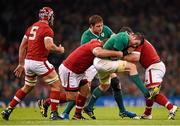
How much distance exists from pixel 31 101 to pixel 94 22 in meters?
10.4

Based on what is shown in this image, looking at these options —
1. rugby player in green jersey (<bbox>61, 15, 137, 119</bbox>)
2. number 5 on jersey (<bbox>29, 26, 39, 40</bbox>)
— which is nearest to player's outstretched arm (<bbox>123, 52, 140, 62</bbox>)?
rugby player in green jersey (<bbox>61, 15, 137, 119</bbox>)

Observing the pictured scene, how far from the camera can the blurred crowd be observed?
28672 mm

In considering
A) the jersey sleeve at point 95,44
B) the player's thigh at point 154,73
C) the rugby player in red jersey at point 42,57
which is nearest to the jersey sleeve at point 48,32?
the rugby player in red jersey at point 42,57

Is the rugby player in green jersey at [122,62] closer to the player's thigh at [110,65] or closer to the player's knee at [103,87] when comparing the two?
the player's thigh at [110,65]

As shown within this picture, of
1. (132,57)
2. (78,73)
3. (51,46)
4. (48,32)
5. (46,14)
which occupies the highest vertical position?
(46,14)

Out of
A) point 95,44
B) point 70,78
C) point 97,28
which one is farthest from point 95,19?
point 70,78

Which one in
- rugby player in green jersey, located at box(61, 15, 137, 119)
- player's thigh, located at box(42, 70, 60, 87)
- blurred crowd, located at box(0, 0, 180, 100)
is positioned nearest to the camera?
player's thigh, located at box(42, 70, 60, 87)

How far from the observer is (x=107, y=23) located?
3119 centimetres

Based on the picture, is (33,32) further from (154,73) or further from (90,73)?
(154,73)

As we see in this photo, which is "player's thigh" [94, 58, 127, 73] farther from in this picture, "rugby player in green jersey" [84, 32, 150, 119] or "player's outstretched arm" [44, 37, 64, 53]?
"player's outstretched arm" [44, 37, 64, 53]

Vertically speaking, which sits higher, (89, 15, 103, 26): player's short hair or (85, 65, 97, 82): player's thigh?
(89, 15, 103, 26): player's short hair

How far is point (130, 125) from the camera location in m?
13.9

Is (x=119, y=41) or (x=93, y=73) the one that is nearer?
(x=119, y=41)

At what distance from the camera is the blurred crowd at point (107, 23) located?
94.1 ft
